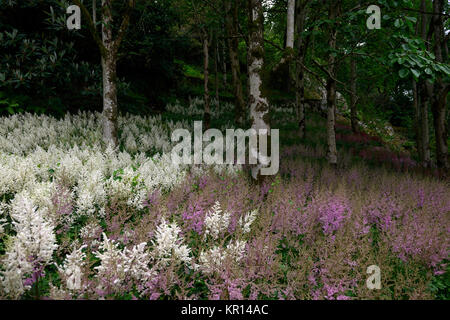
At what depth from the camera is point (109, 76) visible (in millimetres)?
7711

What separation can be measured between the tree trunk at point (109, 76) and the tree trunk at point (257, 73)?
404cm

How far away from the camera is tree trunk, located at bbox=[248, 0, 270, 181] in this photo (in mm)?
A: 5633

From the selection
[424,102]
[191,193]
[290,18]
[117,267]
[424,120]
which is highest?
[290,18]

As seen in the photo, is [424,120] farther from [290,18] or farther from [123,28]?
[123,28]

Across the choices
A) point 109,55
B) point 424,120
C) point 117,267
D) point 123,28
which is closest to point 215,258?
point 117,267

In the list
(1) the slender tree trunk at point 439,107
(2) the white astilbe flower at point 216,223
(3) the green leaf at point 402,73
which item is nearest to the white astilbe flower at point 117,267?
(2) the white astilbe flower at point 216,223

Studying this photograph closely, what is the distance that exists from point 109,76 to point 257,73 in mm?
4376

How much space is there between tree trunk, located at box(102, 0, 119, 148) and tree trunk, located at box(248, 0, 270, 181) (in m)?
4.04

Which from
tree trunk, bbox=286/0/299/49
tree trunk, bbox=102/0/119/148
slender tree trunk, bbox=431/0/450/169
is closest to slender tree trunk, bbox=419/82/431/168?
slender tree trunk, bbox=431/0/450/169

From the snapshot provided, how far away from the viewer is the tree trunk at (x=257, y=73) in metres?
5.63

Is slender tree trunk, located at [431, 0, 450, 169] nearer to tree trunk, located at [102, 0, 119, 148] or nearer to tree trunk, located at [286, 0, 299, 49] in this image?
tree trunk, located at [286, 0, 299, 49]

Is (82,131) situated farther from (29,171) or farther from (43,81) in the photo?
(29,171)

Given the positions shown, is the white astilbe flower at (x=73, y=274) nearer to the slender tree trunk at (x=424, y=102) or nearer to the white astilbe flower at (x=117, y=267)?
the white astilbe flower at (x=117, y=267)

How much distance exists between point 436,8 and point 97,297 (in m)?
11.6
